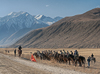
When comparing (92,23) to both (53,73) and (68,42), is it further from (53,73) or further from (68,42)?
(53,73)

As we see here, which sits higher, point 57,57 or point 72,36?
point 72,36

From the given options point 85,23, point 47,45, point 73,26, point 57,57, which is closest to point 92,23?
point 85,23

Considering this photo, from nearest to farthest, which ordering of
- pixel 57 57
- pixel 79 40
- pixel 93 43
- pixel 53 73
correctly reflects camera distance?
pixel 53 73 < pixel 57 57 < pixel 93 43 < pixel 79 40

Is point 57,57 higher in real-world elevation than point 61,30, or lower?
lower

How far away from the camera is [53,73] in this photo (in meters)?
13.2

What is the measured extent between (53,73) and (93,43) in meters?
85.7

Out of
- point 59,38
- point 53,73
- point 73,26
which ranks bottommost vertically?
point 53,73

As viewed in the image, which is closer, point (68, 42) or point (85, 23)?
point (68, 42)

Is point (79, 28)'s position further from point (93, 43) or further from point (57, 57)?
point (57, 57)

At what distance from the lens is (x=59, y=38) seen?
12600cm

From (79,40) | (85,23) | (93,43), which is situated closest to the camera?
(93,43)

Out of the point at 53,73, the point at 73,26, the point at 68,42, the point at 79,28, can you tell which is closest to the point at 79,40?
the point at 68,42

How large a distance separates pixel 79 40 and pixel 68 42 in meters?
8.38

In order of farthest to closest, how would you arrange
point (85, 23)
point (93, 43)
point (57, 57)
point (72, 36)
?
point (85, 23) < point (72, 36) < point (93, 43) < point (57, 57)
